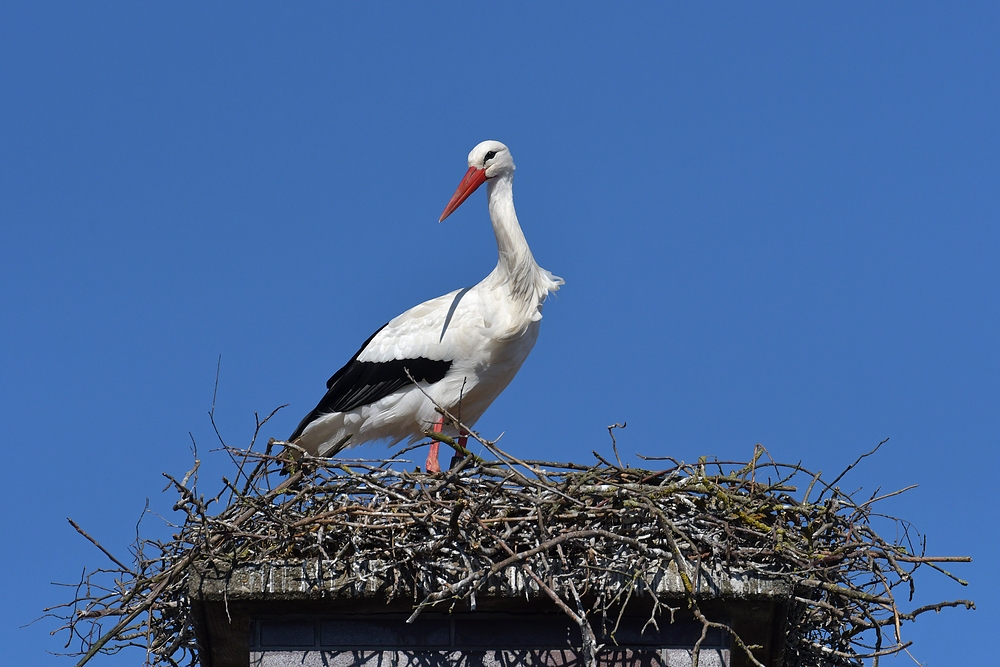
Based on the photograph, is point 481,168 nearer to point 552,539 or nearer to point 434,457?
point 434,457

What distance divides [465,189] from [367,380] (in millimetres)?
1251

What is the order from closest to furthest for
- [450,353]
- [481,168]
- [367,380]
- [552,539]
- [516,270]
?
[552,539]
[450,353]
[516,270]
[367,380]
[481,168]

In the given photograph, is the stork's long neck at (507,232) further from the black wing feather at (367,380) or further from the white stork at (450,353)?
the black wing feather at (367,380)

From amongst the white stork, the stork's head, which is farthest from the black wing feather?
the stork's head

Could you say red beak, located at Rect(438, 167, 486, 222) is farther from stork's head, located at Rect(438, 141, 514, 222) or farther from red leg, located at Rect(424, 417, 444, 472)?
red leg, located at Rect(424, 417, 444, 472)

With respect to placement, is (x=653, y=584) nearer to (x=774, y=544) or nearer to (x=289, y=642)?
(x=774, y=544)

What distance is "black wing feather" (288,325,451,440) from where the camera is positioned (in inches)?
290

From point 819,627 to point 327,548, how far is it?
200 cm

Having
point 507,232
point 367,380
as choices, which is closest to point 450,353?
point 367,380

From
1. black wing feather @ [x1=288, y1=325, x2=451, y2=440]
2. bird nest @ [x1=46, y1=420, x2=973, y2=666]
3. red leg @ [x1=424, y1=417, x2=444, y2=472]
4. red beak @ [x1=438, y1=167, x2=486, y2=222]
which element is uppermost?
red beak @ [x1=438, y1=167, x2=486, y2=222]

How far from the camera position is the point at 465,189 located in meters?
7.74

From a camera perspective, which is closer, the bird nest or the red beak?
the bird nest

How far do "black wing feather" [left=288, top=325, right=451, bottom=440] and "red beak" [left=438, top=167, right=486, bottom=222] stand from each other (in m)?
0.80

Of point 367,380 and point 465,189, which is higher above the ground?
point 465,189
